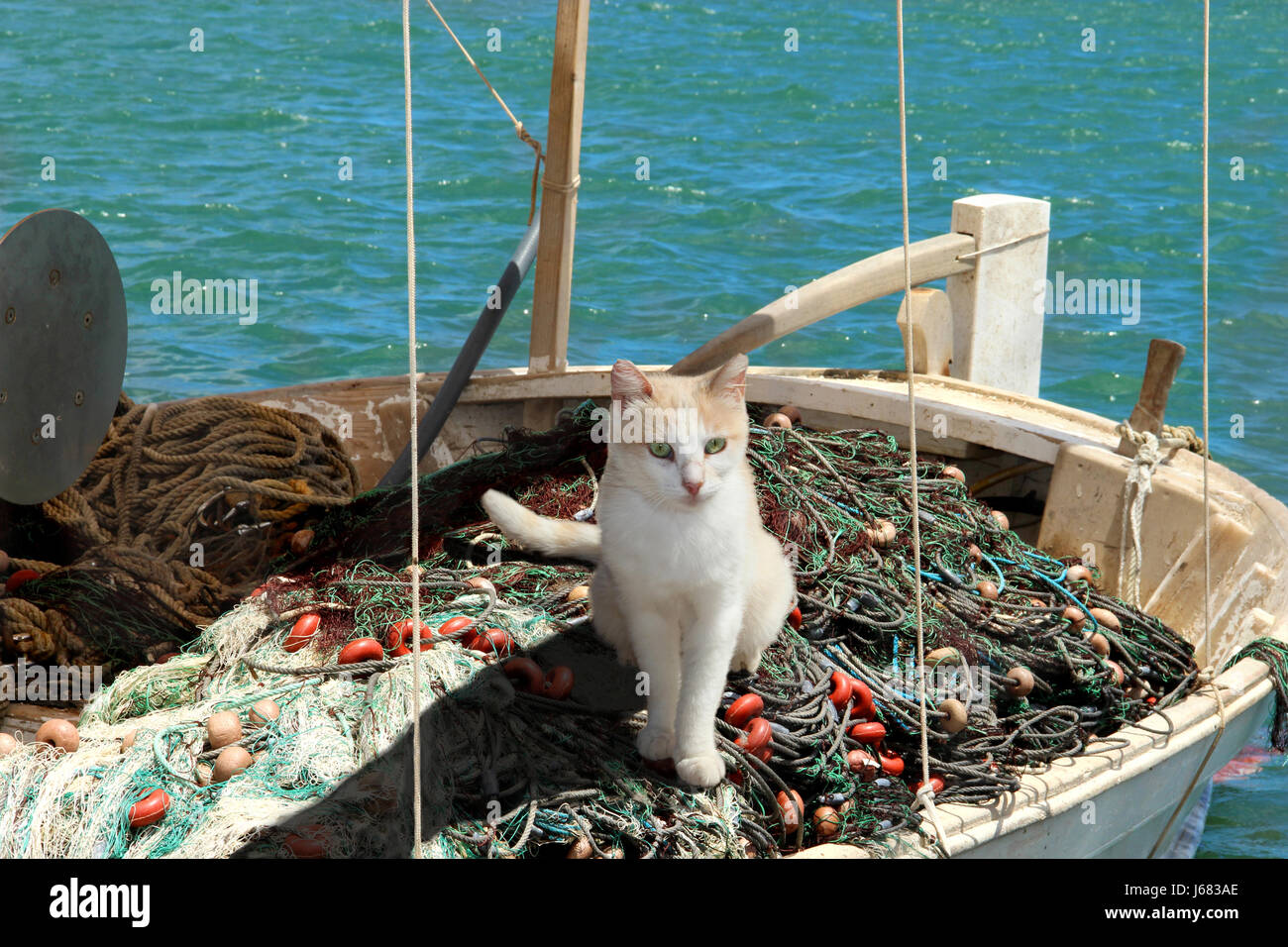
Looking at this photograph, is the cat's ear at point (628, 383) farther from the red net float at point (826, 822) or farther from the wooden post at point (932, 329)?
the wooden post at point (932, 329)

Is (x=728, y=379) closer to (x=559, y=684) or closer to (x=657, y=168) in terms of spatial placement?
(x=559, y=684)

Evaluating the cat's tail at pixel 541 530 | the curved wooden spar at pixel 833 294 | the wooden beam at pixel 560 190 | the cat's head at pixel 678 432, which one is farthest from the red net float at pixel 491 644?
the wooden beam at pixel 560 190

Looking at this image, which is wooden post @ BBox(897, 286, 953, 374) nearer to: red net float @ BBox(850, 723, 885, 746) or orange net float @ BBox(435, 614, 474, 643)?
red net float @ BBox(850, 723, 885, 746)

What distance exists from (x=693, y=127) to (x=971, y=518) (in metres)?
12.4

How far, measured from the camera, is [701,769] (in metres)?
3.02

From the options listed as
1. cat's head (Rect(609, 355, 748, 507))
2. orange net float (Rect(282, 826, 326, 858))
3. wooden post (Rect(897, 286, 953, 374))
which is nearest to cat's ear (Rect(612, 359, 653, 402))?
cat's head (Rect(609, 355, 748, 507))

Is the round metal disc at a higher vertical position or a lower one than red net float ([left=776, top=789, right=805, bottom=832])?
higher

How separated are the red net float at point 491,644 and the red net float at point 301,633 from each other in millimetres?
540

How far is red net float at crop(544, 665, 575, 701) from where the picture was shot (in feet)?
10.9

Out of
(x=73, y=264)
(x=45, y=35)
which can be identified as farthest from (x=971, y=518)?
(x=45, y=35)

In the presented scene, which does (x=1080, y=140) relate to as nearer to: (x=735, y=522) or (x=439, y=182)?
(x=439, y=182)

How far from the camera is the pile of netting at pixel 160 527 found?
415 cm

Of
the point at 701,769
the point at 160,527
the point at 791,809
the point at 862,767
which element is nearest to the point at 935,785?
the point at 862,767

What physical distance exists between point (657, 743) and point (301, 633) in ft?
3.98
